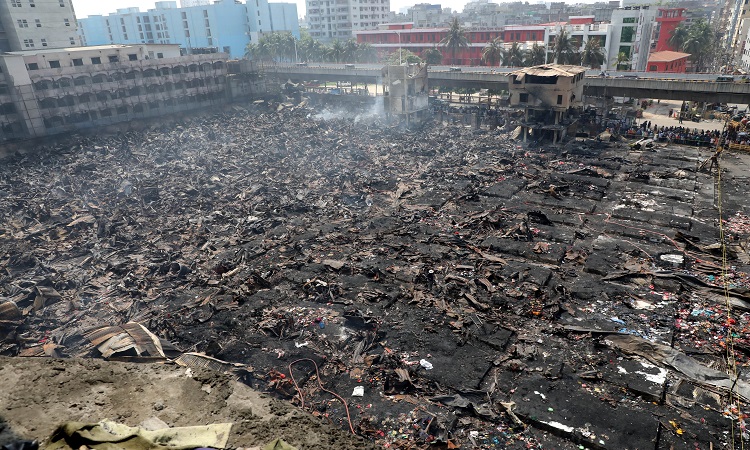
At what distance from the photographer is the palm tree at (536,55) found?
205 ft

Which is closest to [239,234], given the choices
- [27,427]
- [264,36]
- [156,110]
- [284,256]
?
[284,256]

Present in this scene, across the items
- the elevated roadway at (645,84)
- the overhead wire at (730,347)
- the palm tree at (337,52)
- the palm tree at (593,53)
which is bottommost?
the overhead wire at (730,347)

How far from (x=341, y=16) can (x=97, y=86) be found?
310 ft

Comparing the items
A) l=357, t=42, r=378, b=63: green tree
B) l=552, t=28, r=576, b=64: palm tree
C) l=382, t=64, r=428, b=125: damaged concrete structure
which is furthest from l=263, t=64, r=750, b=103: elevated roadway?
l=357, t=42, r=378, b=63: green tree

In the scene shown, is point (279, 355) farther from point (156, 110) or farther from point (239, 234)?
point (156, 110)

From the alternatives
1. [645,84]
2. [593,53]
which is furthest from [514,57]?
[645,84]

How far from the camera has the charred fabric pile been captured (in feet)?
45.7

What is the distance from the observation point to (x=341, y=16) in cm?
13288

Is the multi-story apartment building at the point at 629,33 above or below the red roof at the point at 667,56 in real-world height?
above

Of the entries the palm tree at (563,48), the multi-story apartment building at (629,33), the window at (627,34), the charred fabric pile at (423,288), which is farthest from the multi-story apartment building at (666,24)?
the charred fabric pile at (423,288)

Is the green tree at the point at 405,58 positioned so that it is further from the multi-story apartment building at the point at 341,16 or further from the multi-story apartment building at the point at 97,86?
the multi-story apartment building at the point at 341,16

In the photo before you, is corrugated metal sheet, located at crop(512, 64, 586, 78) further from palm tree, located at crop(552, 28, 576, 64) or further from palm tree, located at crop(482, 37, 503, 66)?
palm tree, located at crop(482, 37, 503, 66)

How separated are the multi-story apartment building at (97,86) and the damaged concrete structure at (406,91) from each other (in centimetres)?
2787

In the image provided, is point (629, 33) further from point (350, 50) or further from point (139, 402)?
point (139, 402)
